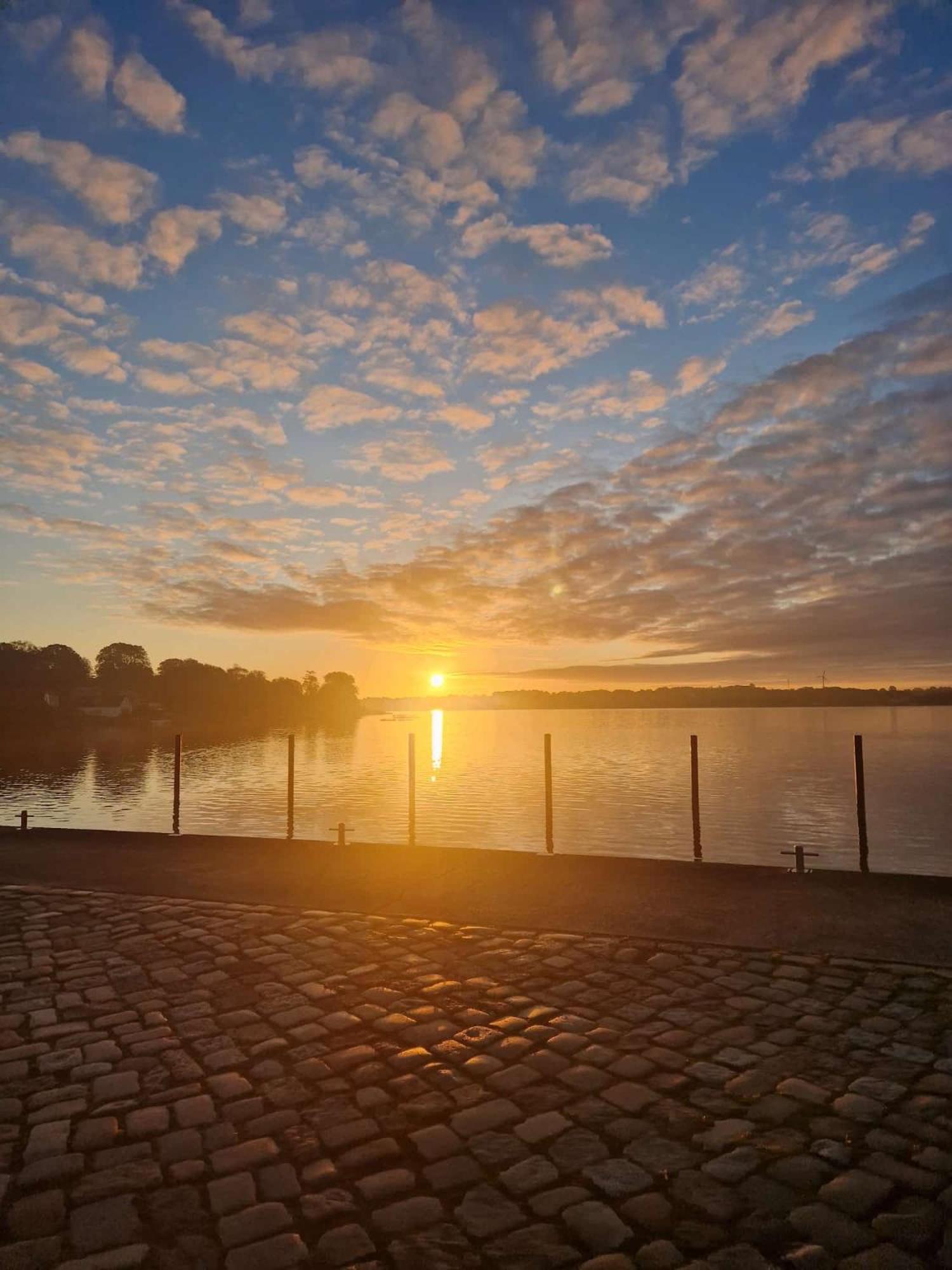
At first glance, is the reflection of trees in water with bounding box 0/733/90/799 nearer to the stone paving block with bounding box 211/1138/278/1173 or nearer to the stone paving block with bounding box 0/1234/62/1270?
the stone paving block with bounding box 211/1138/278/1173

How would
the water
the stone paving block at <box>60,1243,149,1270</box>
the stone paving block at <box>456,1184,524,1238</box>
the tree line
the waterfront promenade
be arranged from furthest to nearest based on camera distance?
the tree line
the water
the waterfront promenade
the stone paving block at <box>456,1184,524,1238</box>
the stone paving block at <box>60,1243,149,1270</box>

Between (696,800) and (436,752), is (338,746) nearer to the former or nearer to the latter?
(436,752)

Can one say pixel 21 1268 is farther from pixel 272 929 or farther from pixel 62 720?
pixel 62 720

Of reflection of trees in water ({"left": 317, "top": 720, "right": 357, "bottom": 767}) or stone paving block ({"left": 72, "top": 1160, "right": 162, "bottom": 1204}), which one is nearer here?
stone paving block ({"left": 72, "top": 1160, "right": 162, "bottom": 1204})

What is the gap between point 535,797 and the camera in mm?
48969

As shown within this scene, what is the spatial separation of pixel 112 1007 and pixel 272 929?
7.65 ft

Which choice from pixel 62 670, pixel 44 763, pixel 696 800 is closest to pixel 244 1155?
pixel 696 800

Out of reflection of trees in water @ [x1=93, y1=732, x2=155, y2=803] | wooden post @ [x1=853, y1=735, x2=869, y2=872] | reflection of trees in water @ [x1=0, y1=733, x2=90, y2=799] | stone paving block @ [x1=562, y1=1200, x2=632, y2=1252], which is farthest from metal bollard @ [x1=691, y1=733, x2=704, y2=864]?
reflection of trees in water @ [x1=0, y1=733, x2=90, y2=799]

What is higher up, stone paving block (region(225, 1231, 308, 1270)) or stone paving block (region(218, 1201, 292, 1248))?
stone paving block (region(218, 1201, 292, 1248))

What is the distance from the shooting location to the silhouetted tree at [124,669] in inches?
6309

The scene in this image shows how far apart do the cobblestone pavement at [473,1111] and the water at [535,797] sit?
23489 millimetres

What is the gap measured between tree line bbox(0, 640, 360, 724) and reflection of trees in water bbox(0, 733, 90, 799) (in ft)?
58.2

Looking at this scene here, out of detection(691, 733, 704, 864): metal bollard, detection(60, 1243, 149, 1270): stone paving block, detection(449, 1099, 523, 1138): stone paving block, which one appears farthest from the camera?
detection(691, 733, 704, 864): metal bollard

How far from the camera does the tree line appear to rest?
130625 millimetres
